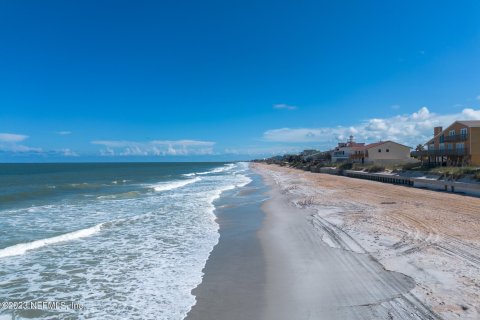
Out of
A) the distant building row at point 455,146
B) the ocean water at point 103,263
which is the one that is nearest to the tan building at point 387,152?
the distant building row at point 455,146

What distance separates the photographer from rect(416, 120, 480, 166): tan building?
127 feet

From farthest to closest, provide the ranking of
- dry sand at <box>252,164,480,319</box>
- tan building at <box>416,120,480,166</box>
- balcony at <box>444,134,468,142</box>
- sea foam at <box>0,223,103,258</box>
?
1. balcony at <box>444,134,468,142</box>
2. tan building at <box>416,120,480,166</box>
3. sea foam at <box>0,223,103,258</box>
4. dry sand at <box>252,164,480,319</box>

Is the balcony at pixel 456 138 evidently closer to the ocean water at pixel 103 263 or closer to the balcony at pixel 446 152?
the balcony at pixel 446 152

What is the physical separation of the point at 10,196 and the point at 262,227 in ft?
87.4

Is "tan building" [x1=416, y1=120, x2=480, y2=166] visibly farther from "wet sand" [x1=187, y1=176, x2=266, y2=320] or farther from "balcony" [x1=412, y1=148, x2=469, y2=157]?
"wet sand" [x1=187, y1=176, x2=266, y2=320]

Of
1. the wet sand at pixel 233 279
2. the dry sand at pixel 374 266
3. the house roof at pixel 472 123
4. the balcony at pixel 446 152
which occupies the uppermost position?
the house roof at pixel 472 123

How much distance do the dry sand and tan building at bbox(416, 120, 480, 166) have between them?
89.6ft

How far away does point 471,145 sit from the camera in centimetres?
3900

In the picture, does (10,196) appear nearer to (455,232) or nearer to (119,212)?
(119,212)

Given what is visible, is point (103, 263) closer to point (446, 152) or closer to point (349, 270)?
point (349, 270)

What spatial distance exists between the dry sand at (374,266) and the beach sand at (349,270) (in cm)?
2

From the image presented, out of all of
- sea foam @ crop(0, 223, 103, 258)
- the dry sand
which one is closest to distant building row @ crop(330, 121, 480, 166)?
the dry sand

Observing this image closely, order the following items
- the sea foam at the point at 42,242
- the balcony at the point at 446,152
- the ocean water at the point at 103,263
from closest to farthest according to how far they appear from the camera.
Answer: the ocean water at the point at 103,263 → the sea foam at the point at 42,242 → the balcony at the point at 446,152

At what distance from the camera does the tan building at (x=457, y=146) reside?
38.8 metres
